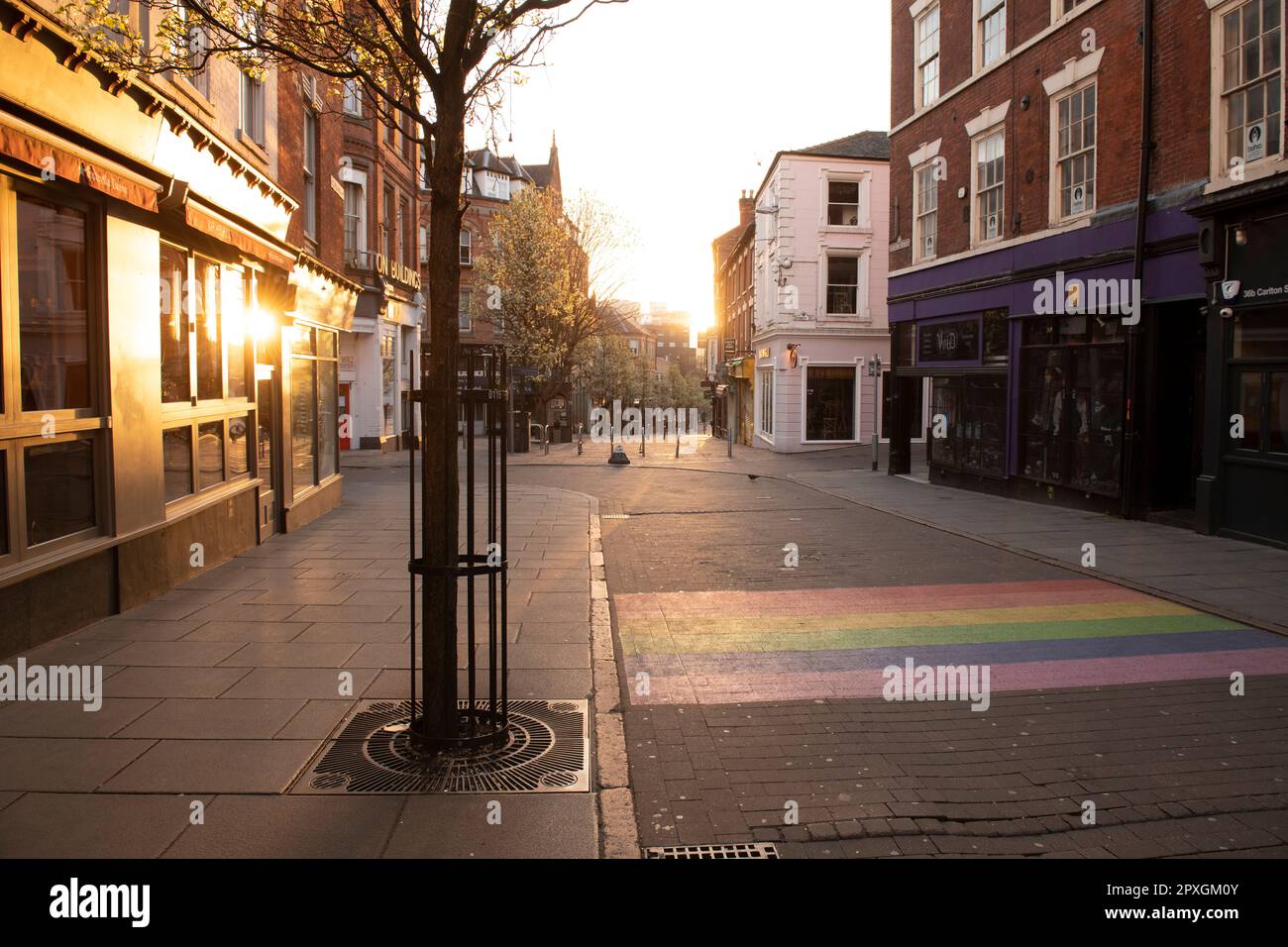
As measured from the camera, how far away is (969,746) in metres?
5.01

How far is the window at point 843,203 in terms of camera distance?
116 feet

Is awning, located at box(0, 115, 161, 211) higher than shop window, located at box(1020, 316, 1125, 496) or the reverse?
Answer: higher

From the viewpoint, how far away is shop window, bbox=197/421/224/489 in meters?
9.62

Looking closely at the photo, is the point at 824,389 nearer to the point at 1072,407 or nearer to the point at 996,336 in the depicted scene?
the point at 996,336

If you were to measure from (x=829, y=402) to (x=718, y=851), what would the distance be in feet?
107

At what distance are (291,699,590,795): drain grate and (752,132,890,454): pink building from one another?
99.8ft

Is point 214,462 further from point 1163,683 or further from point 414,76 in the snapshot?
point 1163,683

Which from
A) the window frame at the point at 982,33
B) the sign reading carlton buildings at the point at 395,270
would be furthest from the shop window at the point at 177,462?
the sign reading carlton buildings at the point at 395,270

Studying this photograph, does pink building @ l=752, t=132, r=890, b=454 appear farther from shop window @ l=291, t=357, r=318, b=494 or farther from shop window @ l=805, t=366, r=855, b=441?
shop window @ l=291, t=357, r=318, b=494

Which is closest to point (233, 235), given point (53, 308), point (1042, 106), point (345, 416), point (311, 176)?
point (53, 308)

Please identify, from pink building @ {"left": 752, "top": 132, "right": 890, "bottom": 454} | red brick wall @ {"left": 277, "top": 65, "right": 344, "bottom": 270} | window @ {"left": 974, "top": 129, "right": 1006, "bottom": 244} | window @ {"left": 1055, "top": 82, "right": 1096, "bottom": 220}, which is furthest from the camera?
pink building @ {"left": 752, "top": 132, "right": 890, "bottom": 454}

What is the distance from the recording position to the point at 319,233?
20.9 m

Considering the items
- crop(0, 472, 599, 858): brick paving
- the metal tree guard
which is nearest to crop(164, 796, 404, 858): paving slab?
crop(0, 472, 599, 858): brick paving
